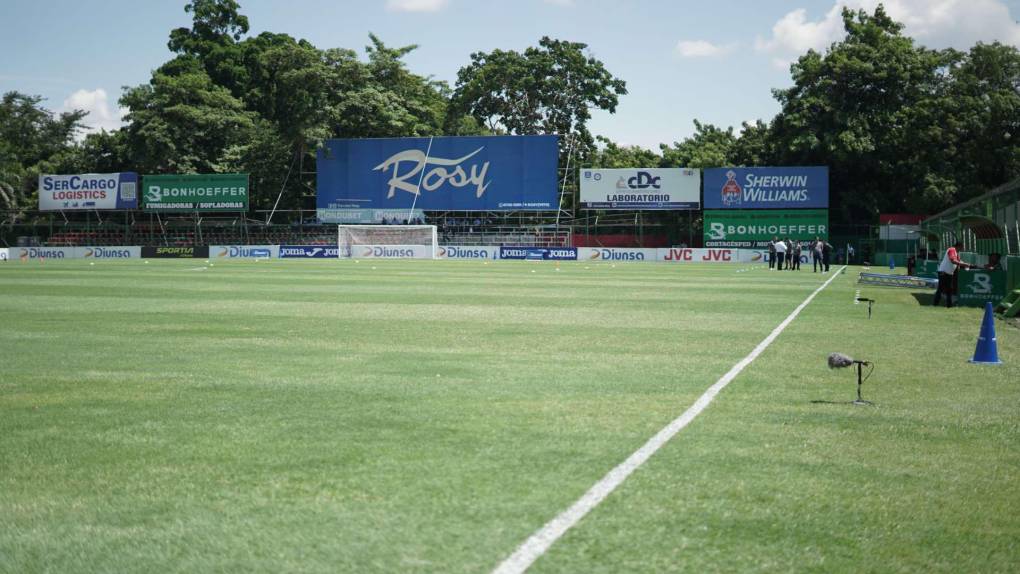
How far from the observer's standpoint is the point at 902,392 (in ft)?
33.3

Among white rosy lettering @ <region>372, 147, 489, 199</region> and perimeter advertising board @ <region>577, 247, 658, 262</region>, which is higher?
white rosy lettering @ <region>372, 147, 489, 199</region>

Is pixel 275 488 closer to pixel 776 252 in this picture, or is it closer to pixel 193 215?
A: pixel 776 252

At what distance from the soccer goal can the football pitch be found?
50.8m

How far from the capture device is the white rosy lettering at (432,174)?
72062 millimetres

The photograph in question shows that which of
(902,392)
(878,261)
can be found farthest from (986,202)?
(878,261)

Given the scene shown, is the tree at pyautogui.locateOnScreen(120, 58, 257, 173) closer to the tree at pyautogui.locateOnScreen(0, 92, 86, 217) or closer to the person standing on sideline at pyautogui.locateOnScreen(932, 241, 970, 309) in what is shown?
the tree at pyautogui.locateOnScreen(0, 92, 86, 217)

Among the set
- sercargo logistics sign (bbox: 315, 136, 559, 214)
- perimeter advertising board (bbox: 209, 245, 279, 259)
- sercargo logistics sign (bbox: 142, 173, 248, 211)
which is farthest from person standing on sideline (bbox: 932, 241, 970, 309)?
sercargo logistics sign (bbox: 142, 173, 248, 211)

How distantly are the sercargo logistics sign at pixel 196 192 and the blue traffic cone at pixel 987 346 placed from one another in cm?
6862

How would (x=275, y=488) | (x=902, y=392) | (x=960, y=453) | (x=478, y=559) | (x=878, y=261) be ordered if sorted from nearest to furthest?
(x=478, y=559) < (x=275, y=488) < (x=960, y=453) < (x=902, y=392) < (x=878, y=261)

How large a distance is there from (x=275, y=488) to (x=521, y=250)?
200ft

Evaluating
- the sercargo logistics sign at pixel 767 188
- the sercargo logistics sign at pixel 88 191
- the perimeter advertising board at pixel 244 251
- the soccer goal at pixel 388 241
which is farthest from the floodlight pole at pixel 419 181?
the sercargo logistics sign at pixel 88 191

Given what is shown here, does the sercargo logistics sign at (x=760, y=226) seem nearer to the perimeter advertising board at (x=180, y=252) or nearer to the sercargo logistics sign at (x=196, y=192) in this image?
the perimeter advertising board at (x=180, y=252)

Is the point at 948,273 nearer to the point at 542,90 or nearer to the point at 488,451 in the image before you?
the point at 488,451

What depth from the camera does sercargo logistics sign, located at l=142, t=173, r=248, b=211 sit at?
7600 centimetres
